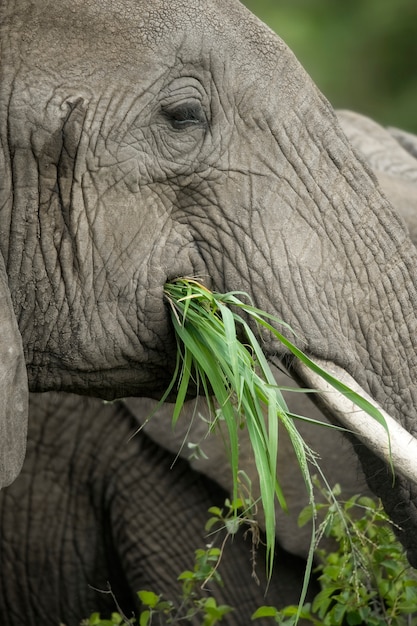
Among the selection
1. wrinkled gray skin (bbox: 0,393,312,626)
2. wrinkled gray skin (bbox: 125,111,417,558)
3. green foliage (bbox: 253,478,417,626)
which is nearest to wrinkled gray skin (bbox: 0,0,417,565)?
green foliage (bbox: 253,478,417,626)

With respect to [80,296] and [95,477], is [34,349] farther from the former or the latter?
[95,477]

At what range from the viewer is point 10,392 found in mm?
2721

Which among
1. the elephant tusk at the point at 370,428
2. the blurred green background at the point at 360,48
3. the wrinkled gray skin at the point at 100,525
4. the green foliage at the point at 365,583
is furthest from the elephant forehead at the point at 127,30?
the blurred green background at the point at 360,48

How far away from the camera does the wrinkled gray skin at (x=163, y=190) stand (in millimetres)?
2865

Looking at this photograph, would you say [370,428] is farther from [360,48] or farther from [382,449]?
[360,48]

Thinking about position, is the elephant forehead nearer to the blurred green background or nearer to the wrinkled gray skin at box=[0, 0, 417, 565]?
the wrinkled gray skin at box=[0, 0, 417, 565]

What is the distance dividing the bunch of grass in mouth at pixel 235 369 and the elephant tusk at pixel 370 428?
0.07m

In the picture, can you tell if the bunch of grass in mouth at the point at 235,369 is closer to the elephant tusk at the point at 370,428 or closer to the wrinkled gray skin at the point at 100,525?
the elephant tusk at the point at 370,428

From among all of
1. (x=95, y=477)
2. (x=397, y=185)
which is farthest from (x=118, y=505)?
(x=397, y=185)

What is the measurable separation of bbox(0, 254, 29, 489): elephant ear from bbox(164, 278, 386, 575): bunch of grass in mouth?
0.91ft

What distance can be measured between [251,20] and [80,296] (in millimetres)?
629

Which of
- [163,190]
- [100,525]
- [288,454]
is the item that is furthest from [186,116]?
[100,525]

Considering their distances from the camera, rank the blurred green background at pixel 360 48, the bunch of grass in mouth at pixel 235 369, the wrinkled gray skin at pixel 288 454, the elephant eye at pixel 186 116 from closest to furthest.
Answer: the bunch of grass in mouth at pixel 235 369 → the elephant eye at pixel 186 116 → the wrinkled gray skin at pixel 288 454 → the blurred green background at pixel 360 48

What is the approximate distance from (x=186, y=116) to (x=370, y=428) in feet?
2.26
